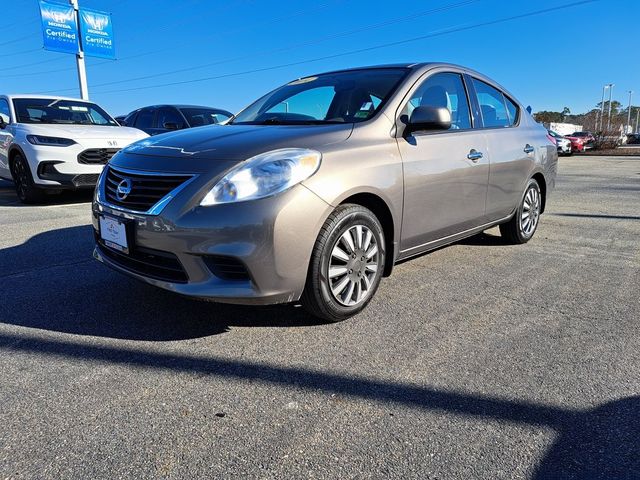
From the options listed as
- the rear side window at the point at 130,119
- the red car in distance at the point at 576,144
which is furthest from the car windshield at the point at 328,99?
the red car in distance at the point at 576,144

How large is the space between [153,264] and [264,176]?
2.64 ft

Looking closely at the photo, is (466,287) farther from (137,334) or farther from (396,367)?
(137,334)

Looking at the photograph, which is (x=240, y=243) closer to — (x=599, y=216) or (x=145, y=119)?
(x=599, y=216)

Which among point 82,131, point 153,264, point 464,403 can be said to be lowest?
point 464,403

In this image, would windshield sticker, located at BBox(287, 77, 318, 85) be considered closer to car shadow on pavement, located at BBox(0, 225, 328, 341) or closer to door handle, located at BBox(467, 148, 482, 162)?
door handle, located at BBox(467, 148, 482, 162)

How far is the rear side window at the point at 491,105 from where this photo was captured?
14.2 feet

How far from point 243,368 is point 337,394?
511mm

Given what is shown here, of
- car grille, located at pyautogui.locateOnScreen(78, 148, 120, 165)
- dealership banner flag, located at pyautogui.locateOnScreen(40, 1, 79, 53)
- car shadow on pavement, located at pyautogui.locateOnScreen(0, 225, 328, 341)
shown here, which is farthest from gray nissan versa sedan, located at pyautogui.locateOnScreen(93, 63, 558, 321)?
dealership banner flag, located at pyautogui.locateOnScreen(40, 1, 79, 53)

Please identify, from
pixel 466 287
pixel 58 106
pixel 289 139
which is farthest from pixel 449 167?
pixel 58 106

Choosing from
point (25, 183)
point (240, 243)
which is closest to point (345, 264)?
point (240, 243)

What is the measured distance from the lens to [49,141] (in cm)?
699

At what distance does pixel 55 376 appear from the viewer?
7.73ft

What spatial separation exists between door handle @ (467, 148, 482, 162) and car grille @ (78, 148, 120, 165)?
17.6ft

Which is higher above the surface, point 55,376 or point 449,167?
point 449,167
